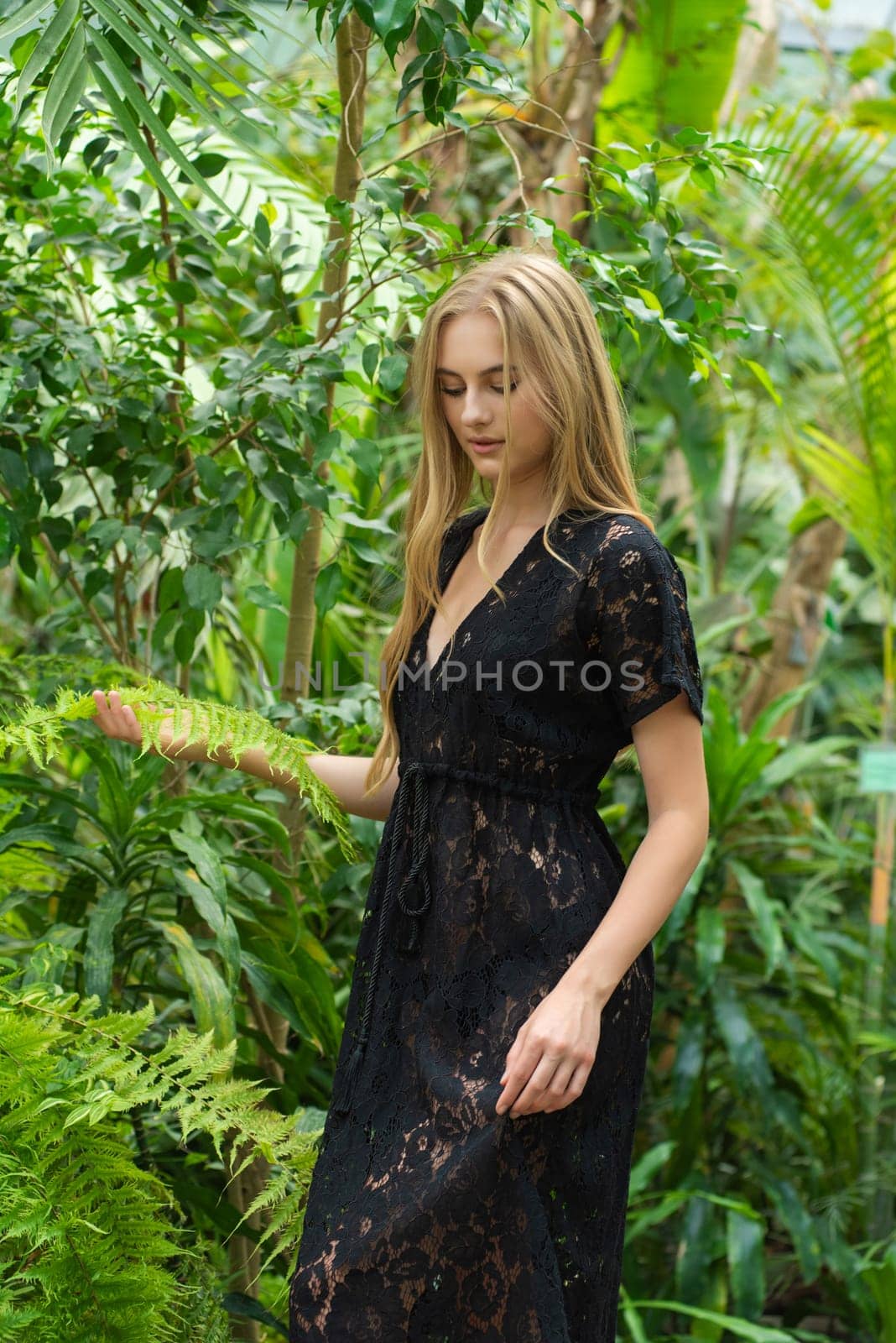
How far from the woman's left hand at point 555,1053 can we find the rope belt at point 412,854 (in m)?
0.21

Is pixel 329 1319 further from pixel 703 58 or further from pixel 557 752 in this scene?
pixel 703 58

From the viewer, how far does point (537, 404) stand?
4.42ft

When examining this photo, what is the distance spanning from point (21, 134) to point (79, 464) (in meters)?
0.45

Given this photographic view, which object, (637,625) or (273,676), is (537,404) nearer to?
(637,625)

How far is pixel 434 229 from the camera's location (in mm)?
1704

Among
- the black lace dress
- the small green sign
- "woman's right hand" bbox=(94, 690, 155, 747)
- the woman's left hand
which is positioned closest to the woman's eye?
the black lace dress

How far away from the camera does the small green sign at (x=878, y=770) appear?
2539 mm

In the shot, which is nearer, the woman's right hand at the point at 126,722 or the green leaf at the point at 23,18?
the green leaf at the point at 23,18

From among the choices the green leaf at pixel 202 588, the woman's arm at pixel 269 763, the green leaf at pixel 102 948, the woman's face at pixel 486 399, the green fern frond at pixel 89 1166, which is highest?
the woman's face at pixel 486 399

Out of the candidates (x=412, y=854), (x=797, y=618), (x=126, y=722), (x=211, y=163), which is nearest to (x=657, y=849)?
(x=412, y=854)

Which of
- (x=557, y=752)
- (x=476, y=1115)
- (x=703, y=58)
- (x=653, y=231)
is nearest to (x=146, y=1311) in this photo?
(x=476, y=1115)

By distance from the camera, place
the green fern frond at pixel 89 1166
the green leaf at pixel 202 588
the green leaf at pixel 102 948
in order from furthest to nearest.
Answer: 1. the green leaf at pixel 202 588
2. the green leaf at pixel 102 948
3. the green fern frond at pixel 89 1166

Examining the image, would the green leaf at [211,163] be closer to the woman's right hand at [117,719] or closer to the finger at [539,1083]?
the woman's right hand at [117,719]

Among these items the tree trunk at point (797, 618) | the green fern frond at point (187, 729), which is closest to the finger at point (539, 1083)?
the green fern frond at point (187, 729)
